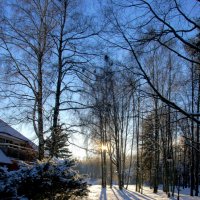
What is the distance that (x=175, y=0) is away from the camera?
28.2ft

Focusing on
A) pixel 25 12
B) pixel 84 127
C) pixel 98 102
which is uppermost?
pixel 25 12

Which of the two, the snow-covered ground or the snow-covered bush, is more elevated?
the snow-covered bush

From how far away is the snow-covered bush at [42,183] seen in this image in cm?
930

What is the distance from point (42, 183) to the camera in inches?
368

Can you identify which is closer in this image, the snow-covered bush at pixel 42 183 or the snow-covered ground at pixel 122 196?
the snow-covered bush at pixel 42 183

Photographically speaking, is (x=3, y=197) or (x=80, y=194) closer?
(x=3, y=197)

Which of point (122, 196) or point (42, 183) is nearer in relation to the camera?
point (42, 183)

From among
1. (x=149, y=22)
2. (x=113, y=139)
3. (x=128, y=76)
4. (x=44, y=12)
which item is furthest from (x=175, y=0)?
(x=113, y=139)

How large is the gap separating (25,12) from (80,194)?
25.6 ft

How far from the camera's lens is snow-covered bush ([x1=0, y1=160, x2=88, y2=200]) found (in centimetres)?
930

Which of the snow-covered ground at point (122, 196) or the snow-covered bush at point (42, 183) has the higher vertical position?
the snow-covered bush at point (42, 183)

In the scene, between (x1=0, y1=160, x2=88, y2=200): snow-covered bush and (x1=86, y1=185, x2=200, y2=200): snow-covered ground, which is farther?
(x1=86, y1=185, x2=200, y2=200): snow-covered ground

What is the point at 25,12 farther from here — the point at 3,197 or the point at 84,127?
the point at 3,197

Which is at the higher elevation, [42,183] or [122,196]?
[42,183]
